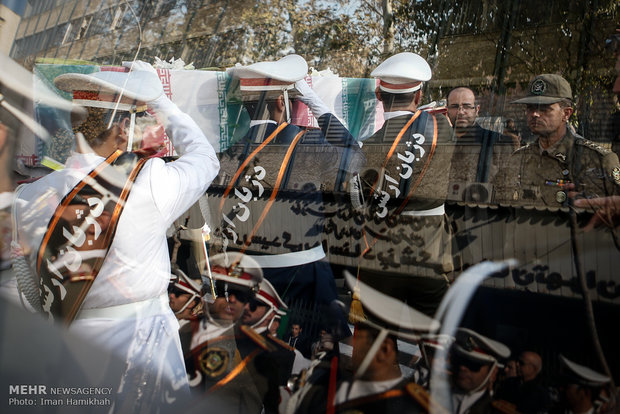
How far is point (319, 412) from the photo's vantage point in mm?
1570

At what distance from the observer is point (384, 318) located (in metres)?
1.70

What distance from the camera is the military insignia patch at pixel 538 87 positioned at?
1341 mm

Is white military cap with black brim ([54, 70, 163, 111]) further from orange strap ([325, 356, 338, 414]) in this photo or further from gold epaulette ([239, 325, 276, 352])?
orange strap ([325, 356, 338, 414])

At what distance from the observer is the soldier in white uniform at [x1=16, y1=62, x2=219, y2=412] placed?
160 centimetres

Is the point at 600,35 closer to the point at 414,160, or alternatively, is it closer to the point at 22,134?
the point at 414,160

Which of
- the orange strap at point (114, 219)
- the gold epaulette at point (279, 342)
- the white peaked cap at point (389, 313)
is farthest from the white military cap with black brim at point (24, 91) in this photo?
the white peaked cap at point (389, 313)

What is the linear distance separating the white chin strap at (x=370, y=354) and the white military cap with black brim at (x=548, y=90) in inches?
33.8

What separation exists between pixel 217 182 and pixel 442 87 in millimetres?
839

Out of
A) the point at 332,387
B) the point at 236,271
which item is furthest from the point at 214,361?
the point at 332,387

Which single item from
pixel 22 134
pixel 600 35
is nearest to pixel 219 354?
pixel 22 134

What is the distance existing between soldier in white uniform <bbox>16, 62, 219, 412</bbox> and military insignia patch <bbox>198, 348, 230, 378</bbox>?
90 mm

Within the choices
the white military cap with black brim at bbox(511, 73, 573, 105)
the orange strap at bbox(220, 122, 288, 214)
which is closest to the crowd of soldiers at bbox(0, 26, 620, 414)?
the orange strap at bbox(220, 122, 288, 214)

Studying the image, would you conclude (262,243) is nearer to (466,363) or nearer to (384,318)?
(384,318)

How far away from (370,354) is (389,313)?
0.51 feet
